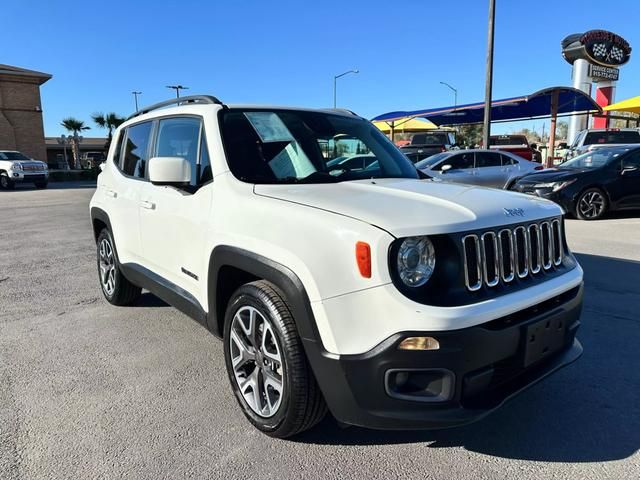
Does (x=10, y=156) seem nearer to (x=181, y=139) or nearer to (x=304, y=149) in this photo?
(x=181, y=139)

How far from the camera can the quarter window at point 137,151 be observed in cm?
407

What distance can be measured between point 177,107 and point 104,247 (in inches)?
74.6

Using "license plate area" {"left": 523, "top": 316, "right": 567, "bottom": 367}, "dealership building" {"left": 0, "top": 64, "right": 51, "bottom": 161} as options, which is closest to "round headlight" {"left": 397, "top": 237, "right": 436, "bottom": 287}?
"license plate area" {"left": 523, "top": 316, "right": 567, "bottom": 367}

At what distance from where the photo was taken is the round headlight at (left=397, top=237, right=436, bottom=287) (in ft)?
6.95

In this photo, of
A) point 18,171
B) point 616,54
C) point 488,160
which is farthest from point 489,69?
point 616,54

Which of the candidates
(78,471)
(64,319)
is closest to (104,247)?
(64,319)

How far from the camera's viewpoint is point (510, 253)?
2420 millimetres

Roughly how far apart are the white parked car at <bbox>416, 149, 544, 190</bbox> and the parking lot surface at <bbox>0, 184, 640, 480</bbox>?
8.26 metres

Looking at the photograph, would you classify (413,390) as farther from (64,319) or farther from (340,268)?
(64,319)

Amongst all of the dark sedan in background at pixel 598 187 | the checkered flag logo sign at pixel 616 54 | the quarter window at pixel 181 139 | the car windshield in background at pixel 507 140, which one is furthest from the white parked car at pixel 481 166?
the checkered flag logo sign at pixel 616 54

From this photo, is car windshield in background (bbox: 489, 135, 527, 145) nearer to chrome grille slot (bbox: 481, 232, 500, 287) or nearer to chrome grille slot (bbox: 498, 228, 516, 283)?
chrome grille slot (bbox: 498, 228, 516, 283)

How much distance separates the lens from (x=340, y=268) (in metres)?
2.13

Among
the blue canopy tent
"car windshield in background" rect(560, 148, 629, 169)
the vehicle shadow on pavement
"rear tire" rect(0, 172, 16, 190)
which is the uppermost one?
the blue canopy tent

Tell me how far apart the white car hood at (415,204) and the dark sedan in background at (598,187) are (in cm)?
797
